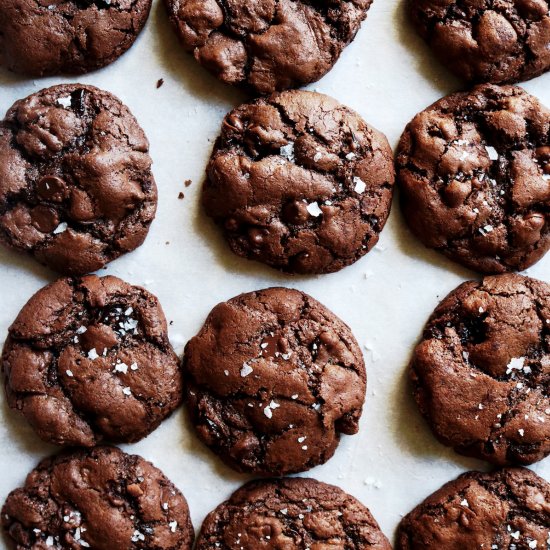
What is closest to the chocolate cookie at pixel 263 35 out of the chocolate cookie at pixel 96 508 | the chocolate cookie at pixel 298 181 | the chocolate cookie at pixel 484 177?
the chocolate cookie at pixel 298 181

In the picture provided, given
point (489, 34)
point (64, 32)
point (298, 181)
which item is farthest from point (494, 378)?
point (64, 32)

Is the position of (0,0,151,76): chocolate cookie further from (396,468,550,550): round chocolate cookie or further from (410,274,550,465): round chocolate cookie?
(396,468,550,550): round chocolate cookie

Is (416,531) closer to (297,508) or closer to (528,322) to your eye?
(297,508)

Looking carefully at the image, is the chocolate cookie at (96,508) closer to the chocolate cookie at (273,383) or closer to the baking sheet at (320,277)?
the baking sheet at (320,277)

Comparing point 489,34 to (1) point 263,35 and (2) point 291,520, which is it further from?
(2) point 291,520

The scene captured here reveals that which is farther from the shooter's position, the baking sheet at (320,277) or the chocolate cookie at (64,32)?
the baking sheet at (320,277)

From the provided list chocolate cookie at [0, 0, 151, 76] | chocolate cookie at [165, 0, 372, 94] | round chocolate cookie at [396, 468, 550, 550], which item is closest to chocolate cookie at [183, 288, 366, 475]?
round chocolate cookie at [396, 468, 550, 550]
